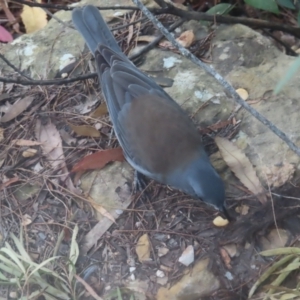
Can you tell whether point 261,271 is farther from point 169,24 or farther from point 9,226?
point 169,24

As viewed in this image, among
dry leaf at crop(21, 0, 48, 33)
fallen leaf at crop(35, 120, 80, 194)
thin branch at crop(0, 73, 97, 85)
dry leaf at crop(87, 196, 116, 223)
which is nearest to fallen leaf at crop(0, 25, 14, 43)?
dry leaf at crop(21, 0, 48, 33)

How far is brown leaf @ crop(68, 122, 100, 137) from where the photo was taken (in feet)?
12.2

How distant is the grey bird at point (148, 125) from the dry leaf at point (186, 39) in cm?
54

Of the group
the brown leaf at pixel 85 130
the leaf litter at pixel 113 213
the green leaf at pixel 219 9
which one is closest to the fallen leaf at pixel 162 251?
the leaf litter at pixel 113 213

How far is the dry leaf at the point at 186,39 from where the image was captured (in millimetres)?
4090

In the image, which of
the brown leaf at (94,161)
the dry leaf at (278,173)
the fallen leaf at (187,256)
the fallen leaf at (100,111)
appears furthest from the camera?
the fallen leaf at (100,111)

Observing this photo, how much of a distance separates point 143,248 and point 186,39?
168cm

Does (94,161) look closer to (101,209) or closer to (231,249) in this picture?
(101,209)

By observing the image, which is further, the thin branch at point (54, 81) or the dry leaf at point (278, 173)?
the thin branch at point (54, 81)

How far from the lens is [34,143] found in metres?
3.79

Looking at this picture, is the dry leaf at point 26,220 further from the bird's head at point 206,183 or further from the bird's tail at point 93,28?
the bird's tail at point 93,28

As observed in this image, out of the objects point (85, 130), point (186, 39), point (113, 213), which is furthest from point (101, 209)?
point (186, 39)

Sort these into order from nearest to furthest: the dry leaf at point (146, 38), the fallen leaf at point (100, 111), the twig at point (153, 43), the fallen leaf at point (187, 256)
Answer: the fallen leaf at point (187, 256), the fallen leaf at point (100, 111), the twig at point (153, 43), the dry leaf at point (146, 38)

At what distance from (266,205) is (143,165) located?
78 cm
